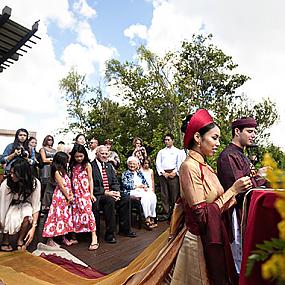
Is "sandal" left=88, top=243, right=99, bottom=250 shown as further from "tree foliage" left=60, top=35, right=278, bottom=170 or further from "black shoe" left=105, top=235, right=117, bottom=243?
"tree foliage" left=60, top=35, right=278, bottom=170

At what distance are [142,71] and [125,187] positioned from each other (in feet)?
27.1

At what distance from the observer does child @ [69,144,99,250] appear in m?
3.87

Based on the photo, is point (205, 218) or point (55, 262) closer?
point (205, 218)

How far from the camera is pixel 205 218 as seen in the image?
1663 mm

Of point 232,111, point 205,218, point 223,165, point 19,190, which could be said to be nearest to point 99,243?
point 19,190

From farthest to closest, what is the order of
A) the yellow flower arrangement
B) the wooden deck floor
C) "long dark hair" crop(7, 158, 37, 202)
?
"long dark hair" crop(7, 158, 37, 202) < the wooden deck floor < the yellow flower arrangement

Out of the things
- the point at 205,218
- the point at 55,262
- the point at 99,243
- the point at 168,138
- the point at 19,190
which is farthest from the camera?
the point at 168,138

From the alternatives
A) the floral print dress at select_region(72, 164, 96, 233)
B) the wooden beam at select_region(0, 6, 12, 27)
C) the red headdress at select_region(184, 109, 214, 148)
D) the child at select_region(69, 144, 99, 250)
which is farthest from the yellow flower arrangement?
the wooden beam at select_region(0, 6, 12, 27)

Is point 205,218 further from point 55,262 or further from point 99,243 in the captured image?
point 99,243

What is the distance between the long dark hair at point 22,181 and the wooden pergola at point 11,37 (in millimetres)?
1801

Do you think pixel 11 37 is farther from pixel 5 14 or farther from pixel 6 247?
pixel 6 247

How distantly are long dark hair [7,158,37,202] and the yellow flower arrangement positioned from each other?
3094 millimetres

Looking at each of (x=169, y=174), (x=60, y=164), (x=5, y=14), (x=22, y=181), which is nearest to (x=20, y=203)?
(x=22, y=181)

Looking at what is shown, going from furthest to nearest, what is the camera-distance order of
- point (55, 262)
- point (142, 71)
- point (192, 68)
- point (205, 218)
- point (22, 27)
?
point (192, 68) < point (142, 71) < point (22, 27) < point (55, 262) < point (205, 218)
